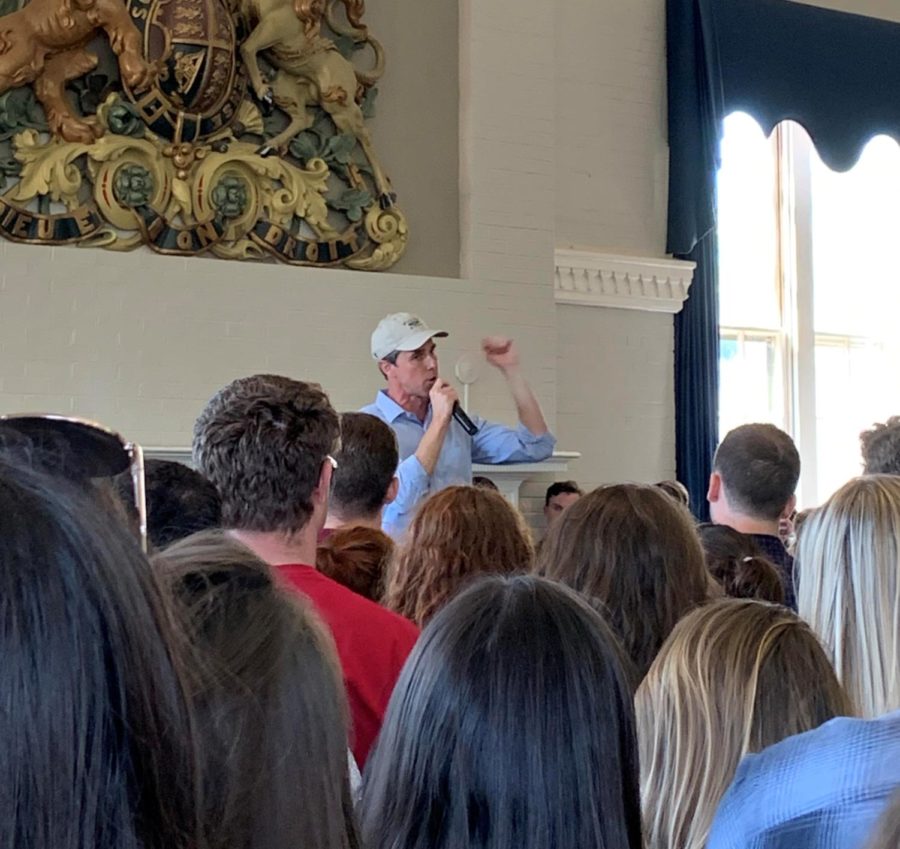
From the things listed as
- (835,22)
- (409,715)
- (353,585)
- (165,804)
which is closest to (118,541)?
(165,804)

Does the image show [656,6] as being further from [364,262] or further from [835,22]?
[364,262]

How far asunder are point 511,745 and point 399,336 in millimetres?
3164

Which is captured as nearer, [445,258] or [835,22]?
[445,258]

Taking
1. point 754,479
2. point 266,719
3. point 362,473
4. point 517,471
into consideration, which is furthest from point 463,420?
point 266,719

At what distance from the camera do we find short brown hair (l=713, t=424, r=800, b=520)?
2969 mm

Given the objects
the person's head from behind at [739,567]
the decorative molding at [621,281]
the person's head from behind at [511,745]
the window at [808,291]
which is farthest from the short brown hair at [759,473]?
the window at [808,291]

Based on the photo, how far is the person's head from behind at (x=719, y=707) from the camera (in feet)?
4.26

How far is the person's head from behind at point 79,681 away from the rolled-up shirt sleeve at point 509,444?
3940mm

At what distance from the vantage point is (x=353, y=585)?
234cm

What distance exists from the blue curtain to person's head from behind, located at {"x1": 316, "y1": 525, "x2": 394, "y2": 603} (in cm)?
356

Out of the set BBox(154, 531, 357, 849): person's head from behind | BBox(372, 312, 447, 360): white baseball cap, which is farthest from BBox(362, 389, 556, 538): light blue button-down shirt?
BBox(154, 531, 357, 849): person's head from behind

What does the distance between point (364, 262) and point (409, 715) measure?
4.01m

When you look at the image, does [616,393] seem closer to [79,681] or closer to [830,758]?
[830,758]

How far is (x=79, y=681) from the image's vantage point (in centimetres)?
58
